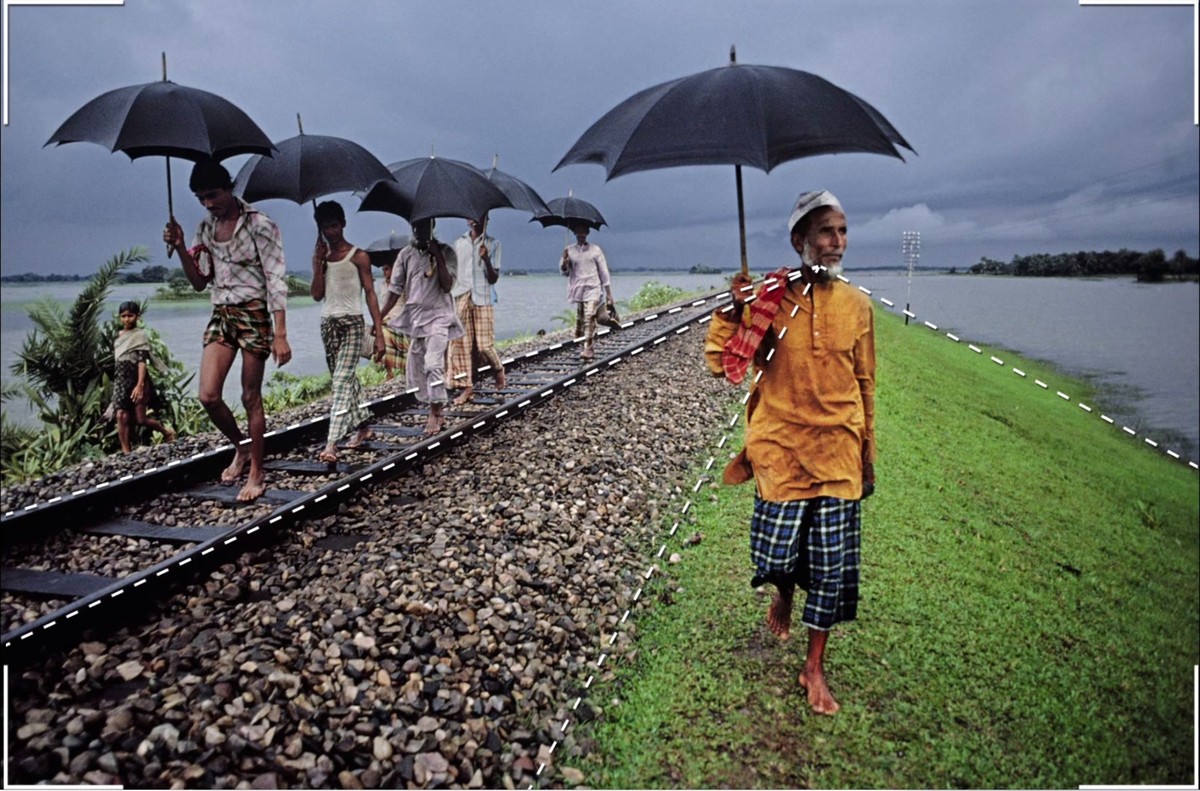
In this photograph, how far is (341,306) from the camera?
6.57 m

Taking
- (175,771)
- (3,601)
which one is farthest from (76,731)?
(3,601)

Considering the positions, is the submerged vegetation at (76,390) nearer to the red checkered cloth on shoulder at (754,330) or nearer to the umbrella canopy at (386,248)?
the umbrella canopy at (386,248)

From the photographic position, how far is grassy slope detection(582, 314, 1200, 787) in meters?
2.99

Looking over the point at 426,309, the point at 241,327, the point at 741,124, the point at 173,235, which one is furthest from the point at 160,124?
the point at 741,124

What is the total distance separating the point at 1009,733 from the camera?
10.3 ft

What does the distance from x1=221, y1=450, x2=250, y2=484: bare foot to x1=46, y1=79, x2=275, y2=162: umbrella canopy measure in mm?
2286

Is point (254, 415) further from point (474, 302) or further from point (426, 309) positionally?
point (474, 302)

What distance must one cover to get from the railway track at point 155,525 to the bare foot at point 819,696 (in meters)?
3.32

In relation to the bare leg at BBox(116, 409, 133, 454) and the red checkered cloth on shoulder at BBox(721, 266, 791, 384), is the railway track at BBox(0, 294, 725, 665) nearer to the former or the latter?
the bare leg at BBox(116, 409, 133, 454)

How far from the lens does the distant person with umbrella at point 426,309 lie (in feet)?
25.1

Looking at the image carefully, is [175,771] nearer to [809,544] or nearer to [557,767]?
[557,767]

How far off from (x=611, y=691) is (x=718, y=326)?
6.03 feet

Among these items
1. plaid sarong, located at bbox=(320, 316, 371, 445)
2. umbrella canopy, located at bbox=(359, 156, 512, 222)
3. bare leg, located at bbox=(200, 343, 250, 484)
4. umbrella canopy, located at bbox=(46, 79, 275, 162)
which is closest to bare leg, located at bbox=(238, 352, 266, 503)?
bare leg, located at bbox=(200, 343, 250, 484)

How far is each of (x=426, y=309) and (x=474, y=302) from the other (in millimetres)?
1664
